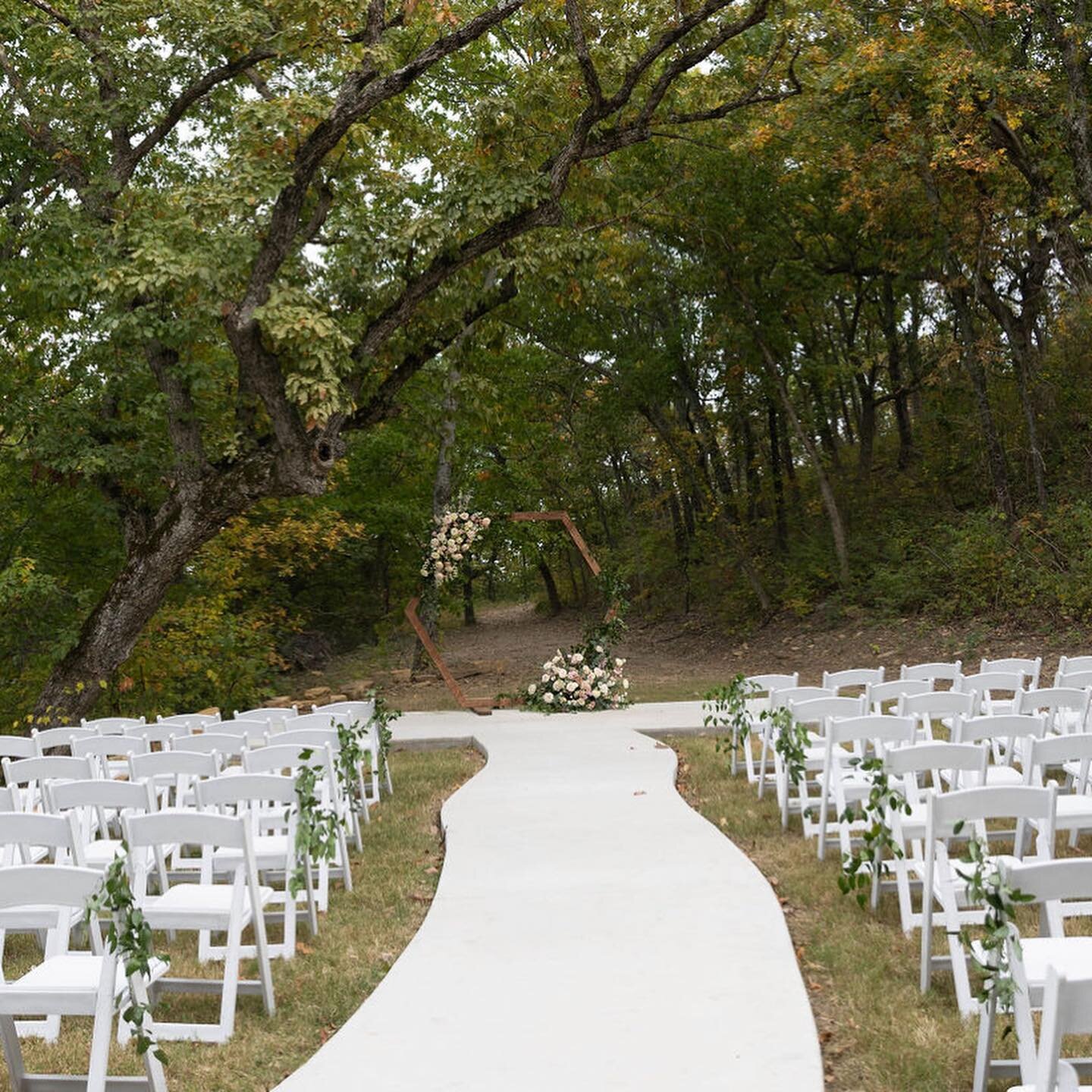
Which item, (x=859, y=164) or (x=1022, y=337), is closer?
(x=859, y=164)

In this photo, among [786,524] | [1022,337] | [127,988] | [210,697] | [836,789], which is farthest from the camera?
[786,524]

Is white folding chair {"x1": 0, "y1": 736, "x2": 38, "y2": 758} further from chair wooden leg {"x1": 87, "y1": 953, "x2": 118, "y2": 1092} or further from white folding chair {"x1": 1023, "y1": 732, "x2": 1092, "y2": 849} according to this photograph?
white folding chair {"x1": 1023, "y1": 732, "x2": 1092, "y2": 849}

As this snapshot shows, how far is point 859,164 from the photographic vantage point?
16.3 meters

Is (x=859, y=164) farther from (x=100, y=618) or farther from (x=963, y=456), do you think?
(x=100, y=618)

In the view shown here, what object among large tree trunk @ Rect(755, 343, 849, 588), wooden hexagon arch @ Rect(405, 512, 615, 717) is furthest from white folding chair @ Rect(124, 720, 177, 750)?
large tree trunk @ Rect(755, 343, 849, 588)

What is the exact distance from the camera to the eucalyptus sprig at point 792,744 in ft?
23.3

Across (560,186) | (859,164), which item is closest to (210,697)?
(560,186)

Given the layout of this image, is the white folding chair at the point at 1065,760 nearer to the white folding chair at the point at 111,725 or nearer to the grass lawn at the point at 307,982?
the grass lawn at the point at 307,982

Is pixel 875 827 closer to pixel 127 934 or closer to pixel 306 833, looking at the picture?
pixel 306 833

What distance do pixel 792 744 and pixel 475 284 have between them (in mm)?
8161

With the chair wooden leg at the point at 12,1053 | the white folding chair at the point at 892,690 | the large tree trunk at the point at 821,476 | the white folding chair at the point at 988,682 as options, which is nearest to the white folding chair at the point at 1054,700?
the white folding chair at the point at 988,682

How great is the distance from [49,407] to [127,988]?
10680mm

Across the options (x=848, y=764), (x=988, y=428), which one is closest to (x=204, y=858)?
(x=848, y=764)

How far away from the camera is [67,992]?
350 centimetres
